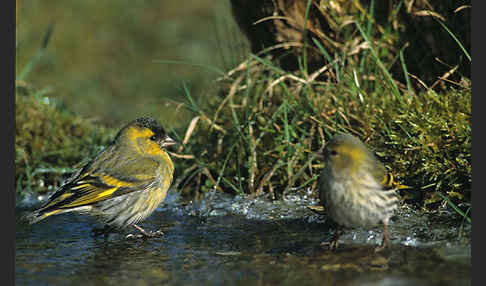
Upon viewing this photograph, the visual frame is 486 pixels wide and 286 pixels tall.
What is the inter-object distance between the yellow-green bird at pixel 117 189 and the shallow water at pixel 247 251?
0.70 feet

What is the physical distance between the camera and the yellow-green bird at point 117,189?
5098 mm

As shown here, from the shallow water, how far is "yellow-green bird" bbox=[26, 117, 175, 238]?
0.21 meters

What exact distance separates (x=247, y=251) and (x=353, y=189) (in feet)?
2.94

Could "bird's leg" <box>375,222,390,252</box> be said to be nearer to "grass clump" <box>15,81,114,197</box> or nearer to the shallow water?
the shallow water

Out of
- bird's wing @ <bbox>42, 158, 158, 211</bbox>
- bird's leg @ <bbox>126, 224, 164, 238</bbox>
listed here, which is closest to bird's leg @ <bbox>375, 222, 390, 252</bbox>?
bird's leg @ <bbox>126, 224, 164, 238</bbox>

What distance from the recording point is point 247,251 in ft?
14.4

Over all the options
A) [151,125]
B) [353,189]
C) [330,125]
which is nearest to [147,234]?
[151,125]

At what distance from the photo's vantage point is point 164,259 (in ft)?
14.3

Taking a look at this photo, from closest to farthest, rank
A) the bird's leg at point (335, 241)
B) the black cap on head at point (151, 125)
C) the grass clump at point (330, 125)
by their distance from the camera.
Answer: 1. the bird's leg at point (335, 241)
2. the grass clump at point (330, 125)
3. the black cap on head at point (151, 125)

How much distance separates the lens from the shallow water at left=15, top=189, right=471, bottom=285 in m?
3.71

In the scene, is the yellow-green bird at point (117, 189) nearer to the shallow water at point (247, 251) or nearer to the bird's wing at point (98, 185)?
the bird's wing at point (98, 185)

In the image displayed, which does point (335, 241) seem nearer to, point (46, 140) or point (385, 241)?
point (385, 241)

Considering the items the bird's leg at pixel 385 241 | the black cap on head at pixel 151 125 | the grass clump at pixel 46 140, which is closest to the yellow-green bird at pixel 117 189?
the black cap on head at pixel 151 125

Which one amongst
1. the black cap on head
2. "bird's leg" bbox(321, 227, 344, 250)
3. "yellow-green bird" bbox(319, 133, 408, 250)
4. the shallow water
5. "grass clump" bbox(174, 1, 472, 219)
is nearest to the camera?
the shallow water
